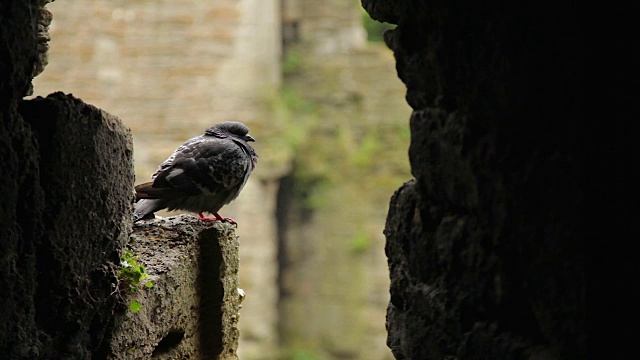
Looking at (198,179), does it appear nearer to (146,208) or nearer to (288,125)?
(146,208)

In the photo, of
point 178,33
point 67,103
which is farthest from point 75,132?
point 178,33

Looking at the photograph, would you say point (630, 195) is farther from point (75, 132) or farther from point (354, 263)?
point (354, 263)

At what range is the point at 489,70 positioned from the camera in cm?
179

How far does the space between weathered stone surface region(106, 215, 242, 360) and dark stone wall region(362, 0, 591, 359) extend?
0.88 meters

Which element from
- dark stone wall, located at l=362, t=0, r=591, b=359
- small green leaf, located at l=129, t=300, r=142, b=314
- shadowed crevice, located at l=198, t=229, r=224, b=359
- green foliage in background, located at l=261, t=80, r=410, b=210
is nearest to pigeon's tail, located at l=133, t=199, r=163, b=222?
shadowed crevice, located at l=198, t=229, r=224, b=359

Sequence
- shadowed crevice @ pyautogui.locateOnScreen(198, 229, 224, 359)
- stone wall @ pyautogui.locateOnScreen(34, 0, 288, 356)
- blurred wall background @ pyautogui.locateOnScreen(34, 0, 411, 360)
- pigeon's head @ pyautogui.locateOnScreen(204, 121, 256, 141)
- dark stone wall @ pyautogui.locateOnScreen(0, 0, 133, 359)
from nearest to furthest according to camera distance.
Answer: dark stone wall @ pyautogui.locateOnScreen(0, 0, 133, 359) → shadowed crevice @ pyautogui.locateOnScreen(198, 229, 224, 359) → pigeon's head @ pyautogui.locateOnScreen(204, 121, 256, 141) → stone wall @ pyautogui.locateOnScreen(34, 0, 288, 356) → blurred wall background @ pyautogui.locateOnScreen(34, 0, 411, 360)

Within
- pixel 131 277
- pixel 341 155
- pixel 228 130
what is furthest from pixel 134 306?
pixel 341 155

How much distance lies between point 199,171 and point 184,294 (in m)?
0.69

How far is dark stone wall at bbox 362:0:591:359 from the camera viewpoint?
1.66 meters

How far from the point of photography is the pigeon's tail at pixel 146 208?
10.9ft

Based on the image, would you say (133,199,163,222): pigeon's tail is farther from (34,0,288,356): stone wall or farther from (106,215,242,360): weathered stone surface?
(34,0,288,356): stone wall

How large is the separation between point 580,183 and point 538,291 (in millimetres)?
240

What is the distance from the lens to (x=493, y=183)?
1815 millimetres

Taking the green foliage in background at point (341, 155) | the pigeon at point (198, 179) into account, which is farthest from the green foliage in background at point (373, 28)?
the pigeon at point (198, 179)
